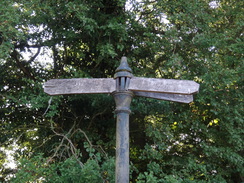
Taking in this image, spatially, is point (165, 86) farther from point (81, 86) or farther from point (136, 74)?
point (136, 74)

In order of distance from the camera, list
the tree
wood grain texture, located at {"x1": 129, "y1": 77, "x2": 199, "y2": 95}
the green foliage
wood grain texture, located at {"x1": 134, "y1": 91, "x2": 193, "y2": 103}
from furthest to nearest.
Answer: the tree → the green foliage → wood grain texture, located at {"x1": 134, "y1": 91, "x2": 193, "y2": 103} → wood grain texture, located at {"x1": 129, "y1": 77, "x2": 199, "y2": 95}

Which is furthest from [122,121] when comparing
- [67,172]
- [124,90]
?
[67,172]

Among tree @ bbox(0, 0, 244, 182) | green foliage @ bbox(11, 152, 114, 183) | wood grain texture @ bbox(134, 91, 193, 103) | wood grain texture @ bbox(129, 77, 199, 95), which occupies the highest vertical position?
tree @ bbox(0, 0, 244, 182)

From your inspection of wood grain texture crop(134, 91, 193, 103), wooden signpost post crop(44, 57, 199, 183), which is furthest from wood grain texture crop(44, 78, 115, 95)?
wood grain texture crop(134, 91, 193, 103)

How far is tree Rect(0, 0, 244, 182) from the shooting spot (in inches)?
224

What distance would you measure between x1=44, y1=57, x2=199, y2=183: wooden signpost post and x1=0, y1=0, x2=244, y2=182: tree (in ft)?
7.50

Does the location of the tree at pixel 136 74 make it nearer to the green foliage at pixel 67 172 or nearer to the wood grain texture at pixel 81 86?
the green foliage at pixel 67 172

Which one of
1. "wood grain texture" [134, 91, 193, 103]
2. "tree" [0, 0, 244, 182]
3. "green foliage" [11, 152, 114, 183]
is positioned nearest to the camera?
"wood grain texture" [134, 91, 193, 103]

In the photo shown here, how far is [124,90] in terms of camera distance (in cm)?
274

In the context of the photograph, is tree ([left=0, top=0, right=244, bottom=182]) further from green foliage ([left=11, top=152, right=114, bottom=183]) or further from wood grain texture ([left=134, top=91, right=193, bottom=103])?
wood grain texture ([left=134, top=91, right=193, bottom=103])

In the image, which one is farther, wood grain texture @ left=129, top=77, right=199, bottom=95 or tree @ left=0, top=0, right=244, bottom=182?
tree @ left=0, top=0, right=244, bottom=182

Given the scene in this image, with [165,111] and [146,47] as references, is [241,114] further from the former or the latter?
[146,47]

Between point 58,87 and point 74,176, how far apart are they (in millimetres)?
2386

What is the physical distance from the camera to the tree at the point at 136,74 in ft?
18.7
